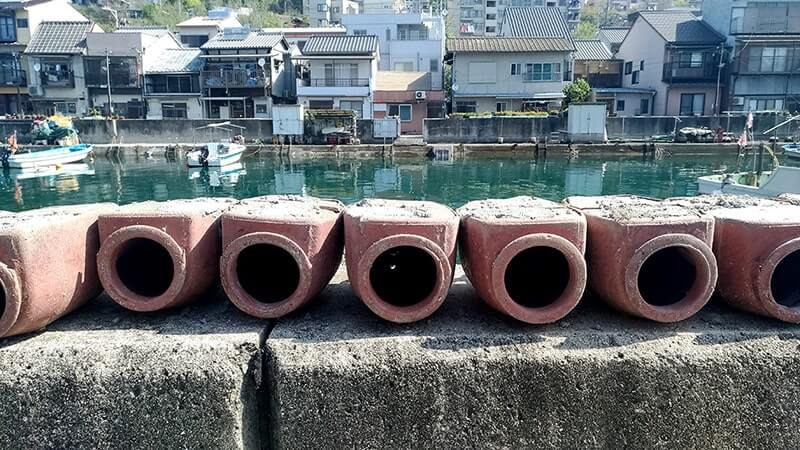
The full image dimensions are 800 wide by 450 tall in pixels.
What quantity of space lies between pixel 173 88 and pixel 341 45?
49.3ft

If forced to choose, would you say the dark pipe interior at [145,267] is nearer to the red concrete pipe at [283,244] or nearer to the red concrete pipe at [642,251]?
the red concrete pipe at [283,244]

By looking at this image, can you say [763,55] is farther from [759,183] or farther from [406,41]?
[759,183]

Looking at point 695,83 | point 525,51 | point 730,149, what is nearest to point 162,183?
point 525,51

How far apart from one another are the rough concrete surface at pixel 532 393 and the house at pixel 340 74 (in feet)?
142

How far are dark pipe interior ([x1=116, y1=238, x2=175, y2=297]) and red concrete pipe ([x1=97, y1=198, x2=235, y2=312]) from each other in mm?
22

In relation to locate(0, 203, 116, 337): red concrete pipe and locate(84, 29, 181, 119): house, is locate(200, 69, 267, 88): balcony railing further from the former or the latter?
locate(0, 203, 116, 337): red concrete pipe

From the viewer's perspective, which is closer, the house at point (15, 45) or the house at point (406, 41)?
the house at point (15, 45)

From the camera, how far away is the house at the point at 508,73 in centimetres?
4362

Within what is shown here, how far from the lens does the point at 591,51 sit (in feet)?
174

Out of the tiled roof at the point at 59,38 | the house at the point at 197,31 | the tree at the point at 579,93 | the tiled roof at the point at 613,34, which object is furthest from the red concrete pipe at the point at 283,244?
the house at the point at 197,31

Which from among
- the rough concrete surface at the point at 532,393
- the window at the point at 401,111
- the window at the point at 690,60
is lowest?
the rough concrete surface at the point at 532,393

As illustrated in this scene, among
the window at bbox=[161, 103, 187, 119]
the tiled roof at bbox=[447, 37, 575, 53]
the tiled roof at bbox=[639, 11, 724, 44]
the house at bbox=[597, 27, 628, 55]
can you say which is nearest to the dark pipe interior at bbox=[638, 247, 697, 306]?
the tiled roof at bbox=[447, 37, 575, 53]

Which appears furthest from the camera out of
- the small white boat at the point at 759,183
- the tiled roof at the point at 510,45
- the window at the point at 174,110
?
the window at the point at 174,110

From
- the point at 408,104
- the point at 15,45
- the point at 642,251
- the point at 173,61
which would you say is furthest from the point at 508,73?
the point at 642,251
